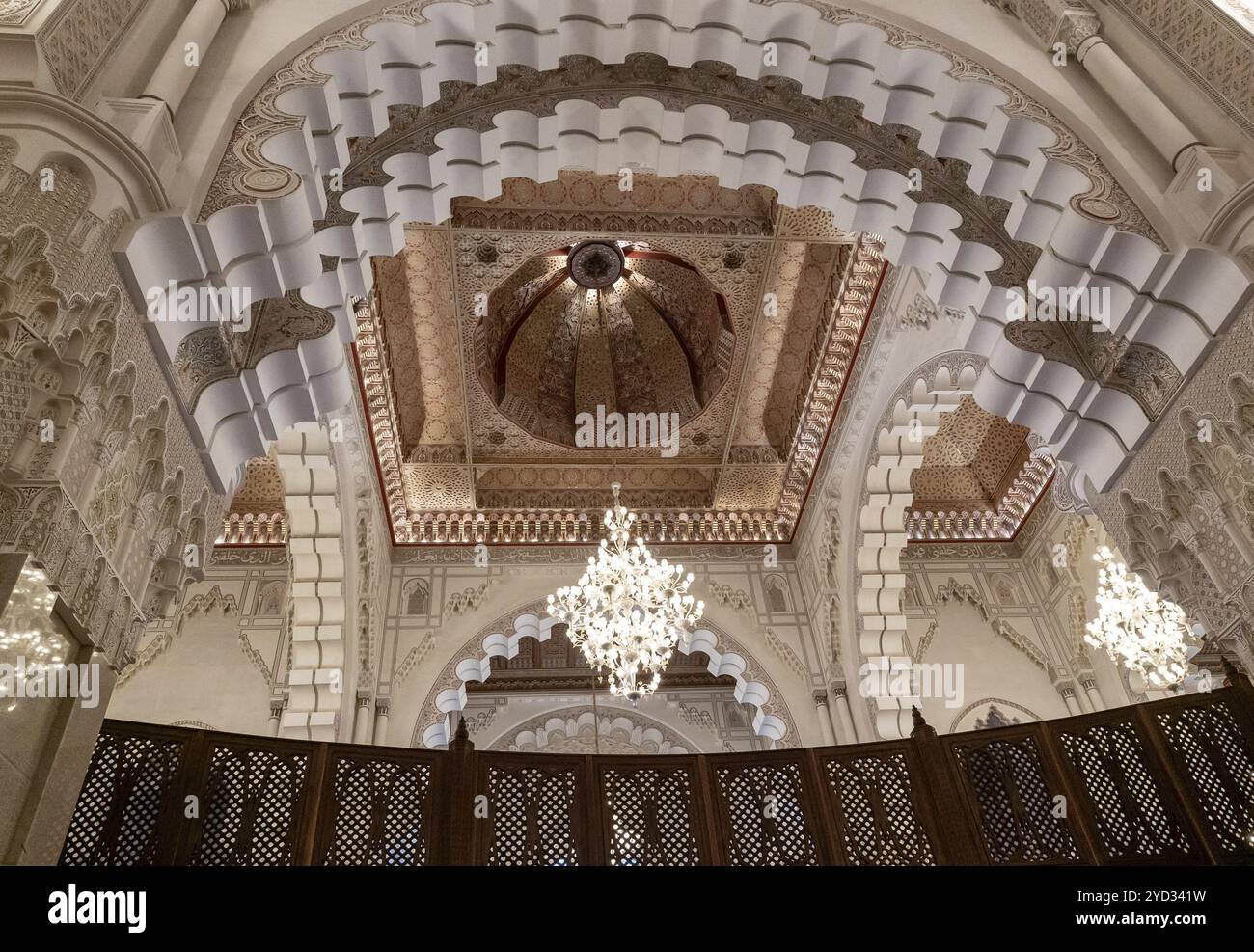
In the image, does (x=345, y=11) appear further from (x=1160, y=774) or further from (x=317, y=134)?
(x=1160, y=774)

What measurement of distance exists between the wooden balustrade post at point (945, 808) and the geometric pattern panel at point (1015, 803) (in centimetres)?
6

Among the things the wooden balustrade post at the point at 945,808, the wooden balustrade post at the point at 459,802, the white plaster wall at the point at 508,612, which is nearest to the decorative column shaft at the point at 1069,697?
the white plaster wall at the point at 508,612

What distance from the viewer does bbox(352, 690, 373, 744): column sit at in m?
7.12

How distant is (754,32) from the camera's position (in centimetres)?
407

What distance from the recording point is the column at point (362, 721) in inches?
280

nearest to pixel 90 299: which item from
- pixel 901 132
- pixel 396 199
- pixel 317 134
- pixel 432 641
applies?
pixel 317 134

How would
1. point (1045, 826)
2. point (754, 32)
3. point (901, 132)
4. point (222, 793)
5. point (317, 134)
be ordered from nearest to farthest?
point (222, 793), point (1045, 826), point (317, 134), point (754, 32), point (901, 132)

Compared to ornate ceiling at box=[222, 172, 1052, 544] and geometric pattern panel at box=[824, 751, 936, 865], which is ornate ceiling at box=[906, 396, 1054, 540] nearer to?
ornate ceiling at box=[222, 172, 1052, 544]

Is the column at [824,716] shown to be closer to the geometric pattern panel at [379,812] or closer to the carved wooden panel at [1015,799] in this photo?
the carved wooden panel at [1015,799]

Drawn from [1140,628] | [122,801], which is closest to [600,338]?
[1140,628]

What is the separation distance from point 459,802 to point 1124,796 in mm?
2638

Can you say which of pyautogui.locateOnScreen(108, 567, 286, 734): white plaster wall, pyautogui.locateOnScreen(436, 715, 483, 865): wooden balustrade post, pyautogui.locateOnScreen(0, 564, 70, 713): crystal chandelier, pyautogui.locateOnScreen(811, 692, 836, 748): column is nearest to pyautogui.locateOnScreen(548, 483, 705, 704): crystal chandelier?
pyautogui.locateOnScreen(811, 692, 836, 748): column

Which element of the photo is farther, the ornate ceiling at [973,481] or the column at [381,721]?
the ornate ceiling at [973,481]

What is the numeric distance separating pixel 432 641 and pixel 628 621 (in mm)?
2648
